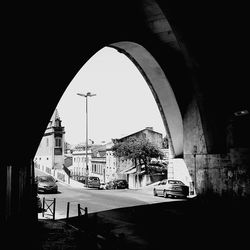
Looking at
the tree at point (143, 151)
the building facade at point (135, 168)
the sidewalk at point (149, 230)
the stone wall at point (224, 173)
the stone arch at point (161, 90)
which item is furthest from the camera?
the tree at point (143, 151)

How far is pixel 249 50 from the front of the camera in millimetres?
15227

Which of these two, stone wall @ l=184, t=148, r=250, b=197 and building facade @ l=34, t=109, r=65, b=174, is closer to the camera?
stone wall @ l=184, t=148, r=250, b=197

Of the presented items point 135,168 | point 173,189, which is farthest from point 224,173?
point 135,168

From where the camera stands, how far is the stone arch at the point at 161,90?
2308 centimetres

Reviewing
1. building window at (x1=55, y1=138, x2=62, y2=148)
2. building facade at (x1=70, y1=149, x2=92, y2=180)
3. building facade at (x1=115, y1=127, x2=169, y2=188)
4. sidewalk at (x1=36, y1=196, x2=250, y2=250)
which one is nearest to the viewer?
sidewalk at (x1=36, y1=196, x2=250, y2=250)

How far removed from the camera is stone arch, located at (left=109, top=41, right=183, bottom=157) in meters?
23.1

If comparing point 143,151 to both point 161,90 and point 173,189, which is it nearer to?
point 161,90

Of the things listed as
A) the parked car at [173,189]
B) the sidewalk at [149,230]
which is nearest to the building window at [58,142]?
the parked car at [173,189]

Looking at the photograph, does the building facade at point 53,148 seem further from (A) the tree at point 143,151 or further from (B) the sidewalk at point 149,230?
(B) the sidewalk at point 149,230

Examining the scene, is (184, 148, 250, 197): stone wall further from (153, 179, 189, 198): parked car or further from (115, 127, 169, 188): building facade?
(115, 127, 169, 188): building facade

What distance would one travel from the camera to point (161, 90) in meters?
24.6

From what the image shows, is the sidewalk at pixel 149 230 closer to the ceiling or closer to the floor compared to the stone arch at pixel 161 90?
closer to the floor

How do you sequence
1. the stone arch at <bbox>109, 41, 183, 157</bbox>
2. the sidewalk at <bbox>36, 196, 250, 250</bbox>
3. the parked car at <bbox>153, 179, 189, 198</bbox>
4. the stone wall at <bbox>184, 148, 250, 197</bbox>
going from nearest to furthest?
the sidewalk at <bbox>36, 196, 250, 250</bbox>, the stone wall at <bbox>184, 148, 250, 197</bbox>, the parked car at <bbox>153, 179, 189, 198</bbox>, the stone arch at <bbox>109, 41, 183, 157</bbox>

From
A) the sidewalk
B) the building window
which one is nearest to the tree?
the sidewalk
